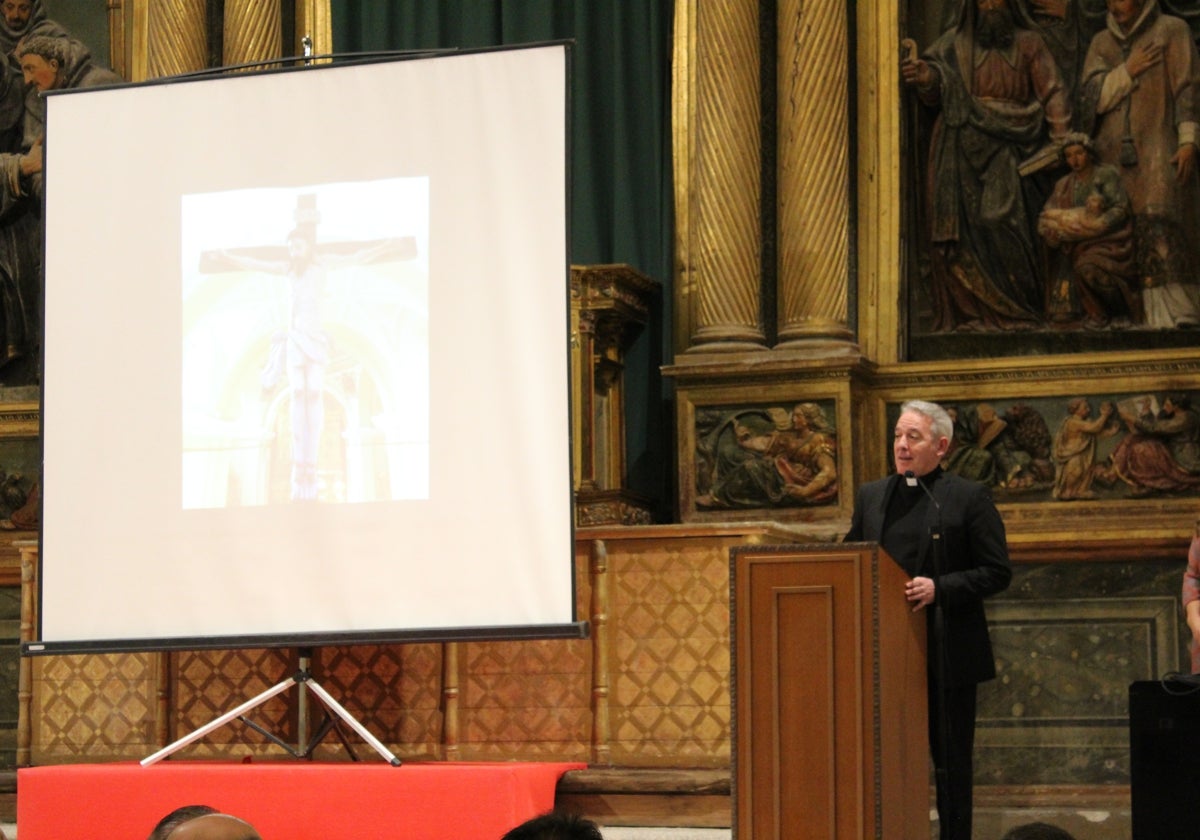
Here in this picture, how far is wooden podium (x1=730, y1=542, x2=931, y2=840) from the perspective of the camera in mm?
4926

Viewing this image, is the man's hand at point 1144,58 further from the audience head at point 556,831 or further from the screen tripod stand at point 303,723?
the audience head at point 556,831

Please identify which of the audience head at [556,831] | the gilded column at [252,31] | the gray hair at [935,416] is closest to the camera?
the audience head at [556,831]

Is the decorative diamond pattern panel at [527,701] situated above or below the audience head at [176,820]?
below

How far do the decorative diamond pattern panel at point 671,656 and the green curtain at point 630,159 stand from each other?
173 centimetres

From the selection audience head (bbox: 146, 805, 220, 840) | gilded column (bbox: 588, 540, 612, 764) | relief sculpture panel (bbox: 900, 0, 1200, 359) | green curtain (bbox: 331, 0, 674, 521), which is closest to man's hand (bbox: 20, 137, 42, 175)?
green curtain (bbox: 331, 0, 674, 521)

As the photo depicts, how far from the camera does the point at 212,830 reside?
8.20 ft

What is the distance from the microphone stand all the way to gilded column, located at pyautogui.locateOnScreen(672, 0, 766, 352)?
273 cm

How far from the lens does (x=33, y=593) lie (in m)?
7.46

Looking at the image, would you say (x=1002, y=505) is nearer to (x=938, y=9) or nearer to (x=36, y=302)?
(x=938, y=9)

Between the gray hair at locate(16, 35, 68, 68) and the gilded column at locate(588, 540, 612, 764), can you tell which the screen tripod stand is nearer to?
the gilded column at locate(588, 540, 612, 764)

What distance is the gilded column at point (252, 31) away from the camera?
9.20m

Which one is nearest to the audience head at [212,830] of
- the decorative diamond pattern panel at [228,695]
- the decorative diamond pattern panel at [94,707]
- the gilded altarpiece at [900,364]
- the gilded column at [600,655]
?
the gilded column at [600,655]

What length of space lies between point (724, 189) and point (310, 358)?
2.36m

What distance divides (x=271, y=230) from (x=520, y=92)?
3.44 feet
